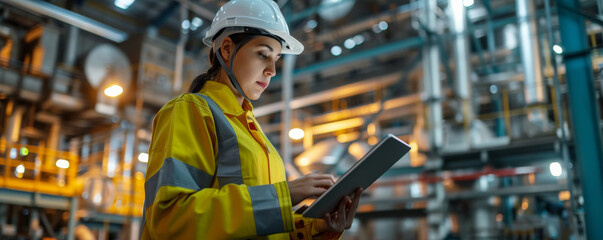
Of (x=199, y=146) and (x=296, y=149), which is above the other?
(x=296, y=149)

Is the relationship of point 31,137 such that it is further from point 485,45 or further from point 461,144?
point 485,45

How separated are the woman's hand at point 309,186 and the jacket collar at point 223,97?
386 millimetres

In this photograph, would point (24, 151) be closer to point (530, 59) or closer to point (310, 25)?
point (310, 25)

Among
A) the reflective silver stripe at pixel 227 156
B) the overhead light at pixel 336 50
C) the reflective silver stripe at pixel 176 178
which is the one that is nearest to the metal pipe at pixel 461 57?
the overhead light at pixel 336 50

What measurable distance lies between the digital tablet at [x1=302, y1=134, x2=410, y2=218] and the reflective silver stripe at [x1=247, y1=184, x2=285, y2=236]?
163 mm

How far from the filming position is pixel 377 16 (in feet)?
49.4

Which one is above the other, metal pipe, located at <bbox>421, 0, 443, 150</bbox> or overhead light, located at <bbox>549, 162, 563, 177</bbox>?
metal pipe, located at <bbox>421, 0, 443, 150</bbox>

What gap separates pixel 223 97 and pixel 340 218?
25.5 inches

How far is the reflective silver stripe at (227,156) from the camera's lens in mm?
1750

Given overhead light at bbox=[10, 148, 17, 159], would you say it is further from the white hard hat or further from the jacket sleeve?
the jacket sleeve

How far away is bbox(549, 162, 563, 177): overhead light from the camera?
1177 cm

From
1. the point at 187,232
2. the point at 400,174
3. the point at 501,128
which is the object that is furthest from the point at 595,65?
the point at 501,128

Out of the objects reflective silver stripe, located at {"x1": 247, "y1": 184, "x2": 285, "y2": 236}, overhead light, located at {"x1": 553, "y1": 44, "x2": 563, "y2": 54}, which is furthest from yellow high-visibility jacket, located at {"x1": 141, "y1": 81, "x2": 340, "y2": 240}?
overhead light, located at {"x1": 553, "y1": 44, "x2": 563, "y2": 54}

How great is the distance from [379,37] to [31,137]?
10613 millimetres
